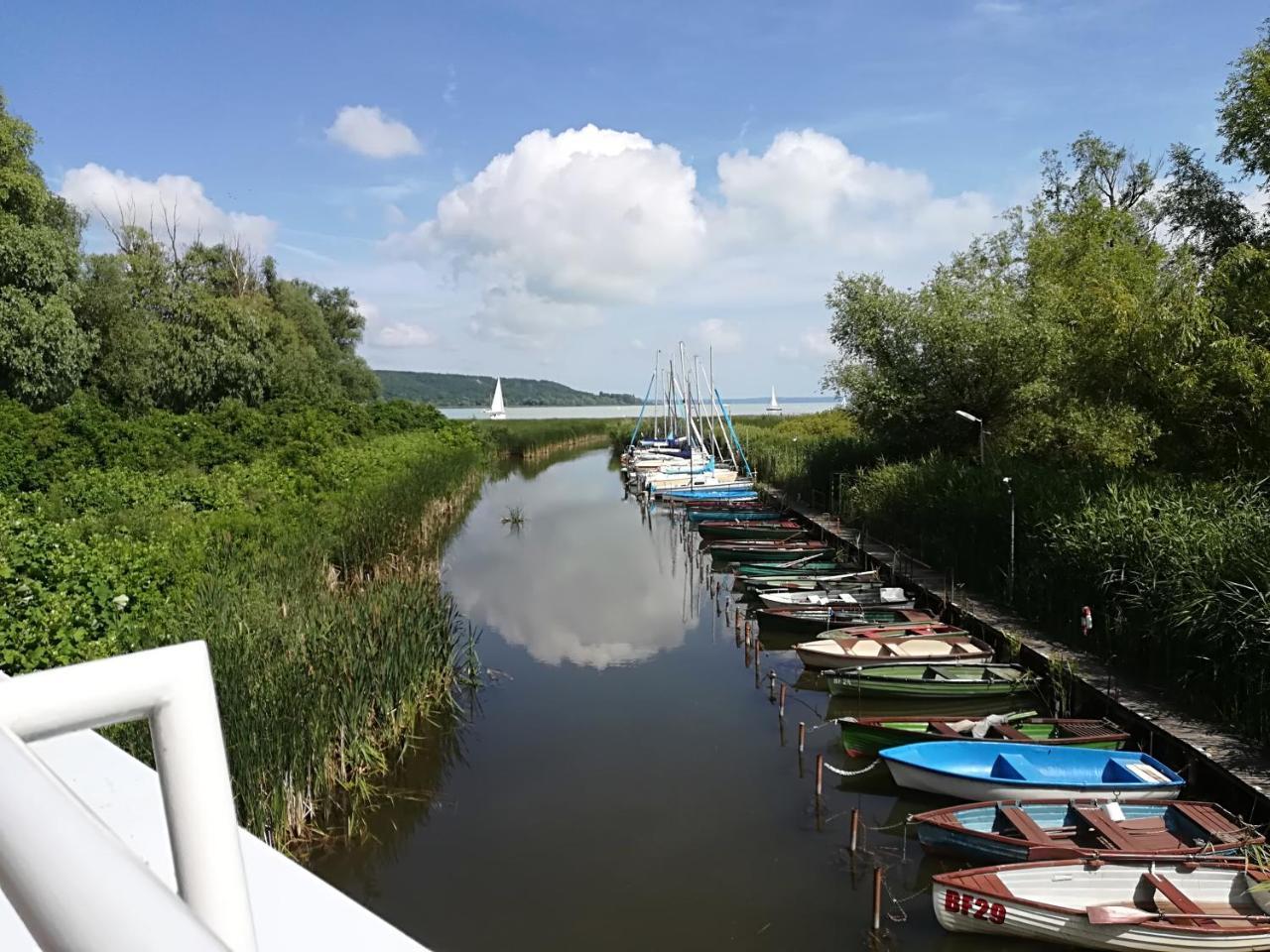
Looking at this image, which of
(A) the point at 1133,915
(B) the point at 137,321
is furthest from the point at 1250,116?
(B) the point at 137,321

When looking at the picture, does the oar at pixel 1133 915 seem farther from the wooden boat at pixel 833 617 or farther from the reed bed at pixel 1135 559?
the wooden boat at pixel 833 617

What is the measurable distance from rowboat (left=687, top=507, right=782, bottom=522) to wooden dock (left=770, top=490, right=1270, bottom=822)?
10.3 meters

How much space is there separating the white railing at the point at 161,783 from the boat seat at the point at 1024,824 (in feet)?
26.9

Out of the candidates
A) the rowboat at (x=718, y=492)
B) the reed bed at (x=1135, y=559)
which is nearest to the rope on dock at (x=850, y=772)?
the reed bed at (x=1135, y=559)

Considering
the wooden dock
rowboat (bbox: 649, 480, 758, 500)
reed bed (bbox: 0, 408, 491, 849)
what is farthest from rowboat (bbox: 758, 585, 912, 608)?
rowboat (bbox: 649, 480, 758, 500)

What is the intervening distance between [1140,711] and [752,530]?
15503 millimetres

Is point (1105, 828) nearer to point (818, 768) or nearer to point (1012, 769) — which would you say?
point (1012, 769)

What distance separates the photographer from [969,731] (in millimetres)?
10055

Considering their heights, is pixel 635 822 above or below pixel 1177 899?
below

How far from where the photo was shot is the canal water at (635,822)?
7562mm

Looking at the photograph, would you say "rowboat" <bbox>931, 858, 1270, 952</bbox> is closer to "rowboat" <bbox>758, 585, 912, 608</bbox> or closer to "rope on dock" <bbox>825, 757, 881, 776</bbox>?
"rope on dock" <bbox>825, 757, 881, 776</bbox>

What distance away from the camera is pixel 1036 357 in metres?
22.1

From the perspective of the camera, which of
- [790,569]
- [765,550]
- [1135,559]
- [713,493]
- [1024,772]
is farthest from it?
[713,493]

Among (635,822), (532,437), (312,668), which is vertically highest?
(532,437)
